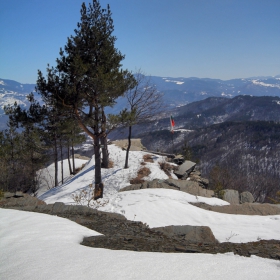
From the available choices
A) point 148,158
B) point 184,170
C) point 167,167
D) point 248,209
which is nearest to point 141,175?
point 167,167

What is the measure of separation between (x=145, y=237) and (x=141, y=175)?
12.1 m

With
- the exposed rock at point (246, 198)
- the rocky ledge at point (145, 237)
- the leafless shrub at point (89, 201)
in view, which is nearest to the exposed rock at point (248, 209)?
the exposed rock at point (246, 198)

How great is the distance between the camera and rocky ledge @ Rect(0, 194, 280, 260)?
12.5ft

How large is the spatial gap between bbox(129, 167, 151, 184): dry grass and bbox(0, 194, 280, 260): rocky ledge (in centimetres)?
776

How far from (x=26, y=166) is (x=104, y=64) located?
14393 millimetres

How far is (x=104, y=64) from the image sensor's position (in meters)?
11.5

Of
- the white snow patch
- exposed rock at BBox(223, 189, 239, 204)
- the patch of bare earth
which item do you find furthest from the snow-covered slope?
the patch of bare earth

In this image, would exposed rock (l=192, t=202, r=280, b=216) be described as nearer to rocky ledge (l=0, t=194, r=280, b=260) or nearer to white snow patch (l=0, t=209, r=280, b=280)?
rocky ledge (l=0, t=194, r=280, b=260)

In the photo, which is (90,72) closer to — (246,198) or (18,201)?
(18,201)

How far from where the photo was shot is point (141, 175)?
17.0 m

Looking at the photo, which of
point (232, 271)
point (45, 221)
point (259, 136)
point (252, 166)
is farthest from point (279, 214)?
point (259, 136)

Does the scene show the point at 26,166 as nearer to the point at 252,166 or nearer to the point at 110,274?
the point at 110,274

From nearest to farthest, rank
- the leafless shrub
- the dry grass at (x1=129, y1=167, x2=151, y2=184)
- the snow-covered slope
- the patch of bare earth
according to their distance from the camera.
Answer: the snow-covered slope < the leafless shrub < the dry grass at (x1=129, y1=167, x2=151, y2=184) < the patch of bare earth

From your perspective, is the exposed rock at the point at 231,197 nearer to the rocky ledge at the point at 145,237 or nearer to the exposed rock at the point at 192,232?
the rocky ledge at the point at 145,237
